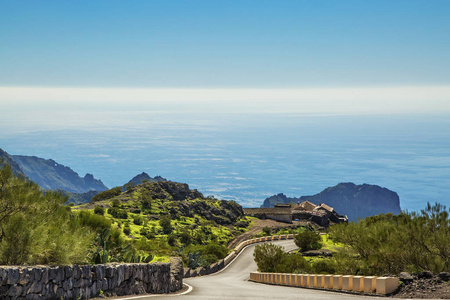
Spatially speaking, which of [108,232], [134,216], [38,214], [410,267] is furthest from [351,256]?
[134,216]

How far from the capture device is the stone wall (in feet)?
39.2

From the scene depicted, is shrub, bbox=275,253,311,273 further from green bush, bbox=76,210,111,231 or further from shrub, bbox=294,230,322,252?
shrub, bbox=294,230,322,252

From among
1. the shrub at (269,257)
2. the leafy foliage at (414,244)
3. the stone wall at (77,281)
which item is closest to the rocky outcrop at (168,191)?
the shrub at (269,257)

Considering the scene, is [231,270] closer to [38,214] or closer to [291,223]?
[38,214]

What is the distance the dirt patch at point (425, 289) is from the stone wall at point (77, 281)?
8527 mm

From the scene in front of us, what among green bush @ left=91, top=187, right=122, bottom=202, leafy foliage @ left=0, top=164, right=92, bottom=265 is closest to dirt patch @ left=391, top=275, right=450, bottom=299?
leafy foliage @ left=0, top=164, right=92, bottom=265

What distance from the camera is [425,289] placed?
15.7 m

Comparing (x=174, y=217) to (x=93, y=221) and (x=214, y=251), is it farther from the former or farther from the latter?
(x=93, y=221)

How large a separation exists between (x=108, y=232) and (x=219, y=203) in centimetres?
8114

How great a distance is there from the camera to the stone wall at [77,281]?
12.0 meters

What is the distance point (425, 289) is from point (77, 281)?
10.4 metres

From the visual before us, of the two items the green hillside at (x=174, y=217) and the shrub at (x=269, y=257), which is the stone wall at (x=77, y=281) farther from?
the green hillside at (x=174, y=217)

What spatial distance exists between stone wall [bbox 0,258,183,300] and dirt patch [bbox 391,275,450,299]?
28.0 feet

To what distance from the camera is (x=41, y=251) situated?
543 inches
